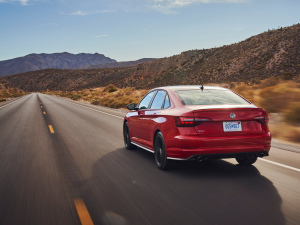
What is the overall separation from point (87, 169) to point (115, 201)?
84.2 inches

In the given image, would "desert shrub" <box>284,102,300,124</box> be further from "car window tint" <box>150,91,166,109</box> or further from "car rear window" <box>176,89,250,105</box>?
"car window tint" <box>150,91,166,109</box>

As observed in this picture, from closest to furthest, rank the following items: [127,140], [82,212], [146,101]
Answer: [82,212]
[146,101]
[127,140]

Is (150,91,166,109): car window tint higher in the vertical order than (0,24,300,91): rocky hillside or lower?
higher

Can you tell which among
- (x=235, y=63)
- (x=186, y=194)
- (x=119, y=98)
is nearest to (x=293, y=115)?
(x=186, y=194)

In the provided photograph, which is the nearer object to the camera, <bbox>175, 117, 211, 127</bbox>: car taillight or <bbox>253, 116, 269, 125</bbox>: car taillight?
<bbox>175, 117, 211, 127</bbox>: car taillight

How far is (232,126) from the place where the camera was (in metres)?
5.82

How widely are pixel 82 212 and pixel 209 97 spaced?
3411 millimetres

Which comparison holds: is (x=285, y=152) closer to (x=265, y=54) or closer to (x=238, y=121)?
(x=238, y=121)

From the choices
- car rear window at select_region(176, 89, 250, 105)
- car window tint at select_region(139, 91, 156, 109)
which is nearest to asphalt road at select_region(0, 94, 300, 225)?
car window tint at select_region(139, 91, 156, 109)

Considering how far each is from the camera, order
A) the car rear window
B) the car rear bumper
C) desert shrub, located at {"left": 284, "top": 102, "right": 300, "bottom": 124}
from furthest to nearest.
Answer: desert shrub, located at {"left": 284, "top": 102, "right": 300, "bottom": 124}
the car rear window
the car rear bumper

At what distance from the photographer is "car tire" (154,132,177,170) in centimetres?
633

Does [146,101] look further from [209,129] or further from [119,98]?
[119,98]

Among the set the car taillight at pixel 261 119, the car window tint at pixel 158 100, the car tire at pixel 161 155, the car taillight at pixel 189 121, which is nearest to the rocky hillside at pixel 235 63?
the car window tint at pixel 158 100

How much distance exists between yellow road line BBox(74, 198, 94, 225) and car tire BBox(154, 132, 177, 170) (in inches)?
79.3
